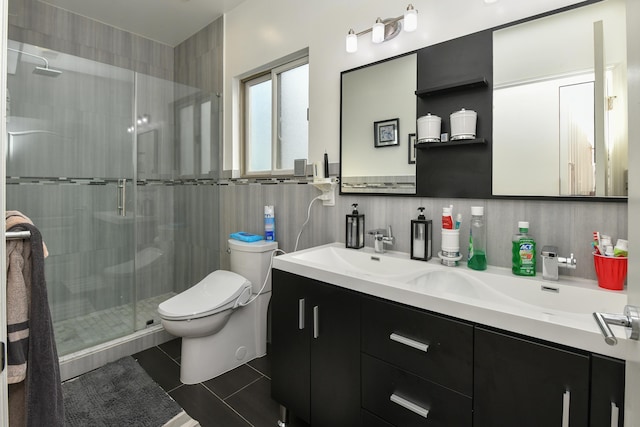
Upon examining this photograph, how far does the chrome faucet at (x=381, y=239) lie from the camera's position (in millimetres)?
1596

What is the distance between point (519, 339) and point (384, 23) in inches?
60.1

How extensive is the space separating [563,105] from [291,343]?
4.78 feet

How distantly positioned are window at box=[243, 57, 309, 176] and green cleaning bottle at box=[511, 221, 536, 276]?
4.62ft

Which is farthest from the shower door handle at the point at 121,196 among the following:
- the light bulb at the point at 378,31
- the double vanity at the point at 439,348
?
the light bulb at the point at 378,31

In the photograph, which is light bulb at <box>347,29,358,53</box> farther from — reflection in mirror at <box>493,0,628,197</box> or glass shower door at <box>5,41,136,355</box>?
glass shower door at <box>5,41,136,355</box>

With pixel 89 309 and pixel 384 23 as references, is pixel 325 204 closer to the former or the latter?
pixel 384 23

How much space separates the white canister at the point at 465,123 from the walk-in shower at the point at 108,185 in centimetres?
208

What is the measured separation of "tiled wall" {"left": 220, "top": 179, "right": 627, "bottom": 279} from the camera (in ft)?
3.67

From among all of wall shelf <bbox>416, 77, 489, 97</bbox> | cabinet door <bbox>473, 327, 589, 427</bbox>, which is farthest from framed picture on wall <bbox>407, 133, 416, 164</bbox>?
cabinet door <bbox>473, 327, 589, 427</bbox>

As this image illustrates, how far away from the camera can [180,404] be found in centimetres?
165

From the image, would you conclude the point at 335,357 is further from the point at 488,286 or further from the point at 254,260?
the point at 254,260

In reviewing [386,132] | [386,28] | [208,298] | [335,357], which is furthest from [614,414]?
[208,298]

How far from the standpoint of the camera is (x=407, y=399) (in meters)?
1.03

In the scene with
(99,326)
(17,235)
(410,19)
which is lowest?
(99,326)
